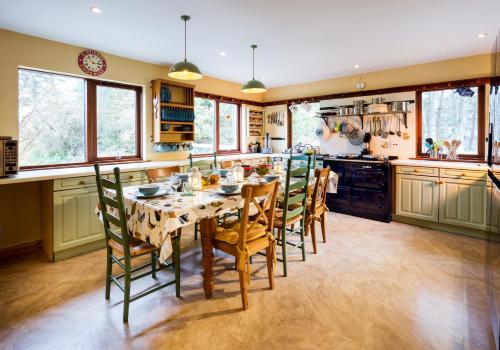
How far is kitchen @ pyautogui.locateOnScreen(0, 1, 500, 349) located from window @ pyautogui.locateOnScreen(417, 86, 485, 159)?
0.02m

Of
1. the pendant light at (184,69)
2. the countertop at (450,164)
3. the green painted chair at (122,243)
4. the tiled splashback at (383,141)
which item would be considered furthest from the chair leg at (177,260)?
the tiled splashback at (383,141)

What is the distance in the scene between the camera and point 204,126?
215 inches

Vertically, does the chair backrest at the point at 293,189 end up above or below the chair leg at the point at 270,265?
above

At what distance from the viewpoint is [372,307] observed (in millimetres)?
2217

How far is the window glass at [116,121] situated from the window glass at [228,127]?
1.79 m

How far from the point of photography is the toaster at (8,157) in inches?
111

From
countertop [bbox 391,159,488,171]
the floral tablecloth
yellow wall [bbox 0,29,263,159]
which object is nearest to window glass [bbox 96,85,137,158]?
yellow wall [bbox 0,29,263,159]

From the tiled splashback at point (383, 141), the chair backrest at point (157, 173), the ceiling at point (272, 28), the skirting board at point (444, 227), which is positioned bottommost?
the skirting board at point (444, 227)

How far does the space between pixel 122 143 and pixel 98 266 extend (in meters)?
1.94

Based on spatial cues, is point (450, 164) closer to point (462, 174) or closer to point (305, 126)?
point (462, 174)

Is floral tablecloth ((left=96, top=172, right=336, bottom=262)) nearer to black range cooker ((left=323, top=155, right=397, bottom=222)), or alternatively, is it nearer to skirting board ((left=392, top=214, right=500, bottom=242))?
black range cooker ((left=323, top=155, right=397, bottom=222))

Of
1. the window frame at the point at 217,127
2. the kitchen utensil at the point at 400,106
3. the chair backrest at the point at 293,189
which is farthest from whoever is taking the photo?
Answer: the window frame at the point at 217,127

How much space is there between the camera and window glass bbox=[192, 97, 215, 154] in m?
5.31

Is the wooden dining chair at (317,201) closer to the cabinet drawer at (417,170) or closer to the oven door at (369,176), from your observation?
the oven door at (369,176)
